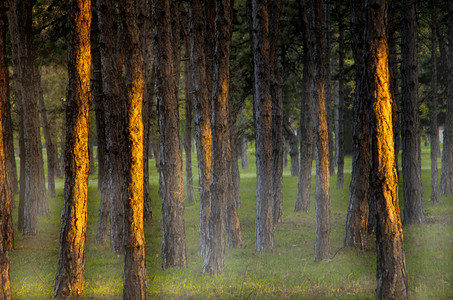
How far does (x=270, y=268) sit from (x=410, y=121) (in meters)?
7.66

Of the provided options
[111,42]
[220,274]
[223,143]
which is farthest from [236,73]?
[220,274]

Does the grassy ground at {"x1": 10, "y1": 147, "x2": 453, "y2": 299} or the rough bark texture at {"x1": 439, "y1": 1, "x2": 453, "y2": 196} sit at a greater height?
the rough bark texture at {"x1": 439, "y1": 1, "x2": 453, "y2": 196}

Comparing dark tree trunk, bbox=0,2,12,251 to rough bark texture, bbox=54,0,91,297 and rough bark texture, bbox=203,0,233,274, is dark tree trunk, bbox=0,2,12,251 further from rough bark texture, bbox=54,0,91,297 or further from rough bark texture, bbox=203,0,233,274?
rough bark texture, bbox=203,0,233,274

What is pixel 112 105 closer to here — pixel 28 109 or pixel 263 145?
pixel 263 145

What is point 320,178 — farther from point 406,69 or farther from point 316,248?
point 406,69

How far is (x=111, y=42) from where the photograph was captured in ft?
42.2

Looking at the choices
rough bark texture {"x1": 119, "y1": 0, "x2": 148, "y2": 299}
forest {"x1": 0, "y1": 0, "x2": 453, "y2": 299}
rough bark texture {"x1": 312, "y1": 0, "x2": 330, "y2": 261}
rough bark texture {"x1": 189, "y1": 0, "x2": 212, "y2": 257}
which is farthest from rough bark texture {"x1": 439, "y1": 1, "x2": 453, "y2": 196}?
rough bark texture {"x1": 119, "y1": 0, "x2": 148, "y2": 299}

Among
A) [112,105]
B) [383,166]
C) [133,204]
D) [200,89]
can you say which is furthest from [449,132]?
[133,204]

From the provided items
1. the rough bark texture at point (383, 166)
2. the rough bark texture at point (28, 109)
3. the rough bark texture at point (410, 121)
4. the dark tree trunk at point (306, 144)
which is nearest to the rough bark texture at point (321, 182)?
the rough bark texture at point (383, 166)

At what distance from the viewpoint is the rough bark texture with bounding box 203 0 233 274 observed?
1083 cm

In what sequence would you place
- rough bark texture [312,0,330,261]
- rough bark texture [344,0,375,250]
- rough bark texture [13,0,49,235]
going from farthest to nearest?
rough bark texture [13,0,49,235] < rough bark texture [344,0,375,250] < rough bark texture [312,0,330,261]

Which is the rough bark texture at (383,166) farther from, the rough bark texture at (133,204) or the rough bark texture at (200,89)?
the rough bark texture at (200,89)

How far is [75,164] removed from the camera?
30.5 feet

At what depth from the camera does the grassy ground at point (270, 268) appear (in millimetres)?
9352
